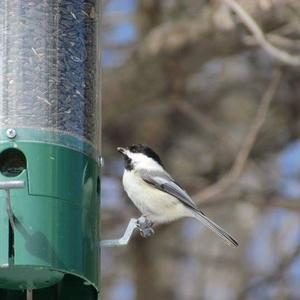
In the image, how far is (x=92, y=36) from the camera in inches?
218

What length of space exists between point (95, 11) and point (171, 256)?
4944 millimetres

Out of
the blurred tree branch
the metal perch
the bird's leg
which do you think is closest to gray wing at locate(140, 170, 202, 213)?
the metal perch

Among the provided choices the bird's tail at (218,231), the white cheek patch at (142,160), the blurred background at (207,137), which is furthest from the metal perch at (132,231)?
the blurred background at (207,137)

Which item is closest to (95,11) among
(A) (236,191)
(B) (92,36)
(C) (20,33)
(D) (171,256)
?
(B) (92,36)

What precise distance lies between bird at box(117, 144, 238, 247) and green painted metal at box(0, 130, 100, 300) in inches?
34.9

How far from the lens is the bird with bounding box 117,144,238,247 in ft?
19.7

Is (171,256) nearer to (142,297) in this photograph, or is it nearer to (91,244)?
(142,297)

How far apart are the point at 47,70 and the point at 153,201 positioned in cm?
116

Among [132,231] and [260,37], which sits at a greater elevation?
[260,37]

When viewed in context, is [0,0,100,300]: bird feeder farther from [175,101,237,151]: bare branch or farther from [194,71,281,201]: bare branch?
[175,101,237,151]: bare branch

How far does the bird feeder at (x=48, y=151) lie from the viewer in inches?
191

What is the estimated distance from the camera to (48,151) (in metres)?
5.05

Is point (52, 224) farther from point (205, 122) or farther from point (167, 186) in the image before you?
point (205, 122)

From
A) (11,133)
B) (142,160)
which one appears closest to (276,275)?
(142,160)
